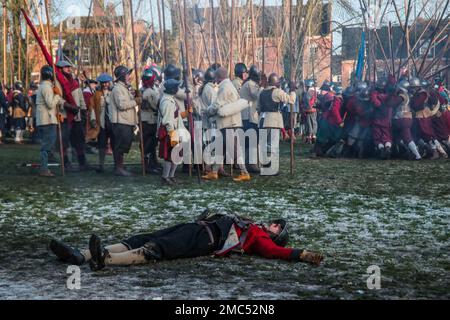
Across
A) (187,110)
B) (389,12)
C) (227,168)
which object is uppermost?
(389,12)

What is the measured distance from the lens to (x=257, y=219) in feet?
27.2

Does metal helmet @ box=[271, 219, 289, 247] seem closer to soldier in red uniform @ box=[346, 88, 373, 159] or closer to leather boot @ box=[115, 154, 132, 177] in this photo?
leather boot @ box=[115, 154, 132, 177]

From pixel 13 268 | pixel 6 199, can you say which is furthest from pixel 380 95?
pixel 13 268

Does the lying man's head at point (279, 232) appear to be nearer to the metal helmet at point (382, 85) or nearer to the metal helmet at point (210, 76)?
the metal helmet at point (210, 76)

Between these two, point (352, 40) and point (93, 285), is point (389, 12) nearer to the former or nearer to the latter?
point (93, 285)

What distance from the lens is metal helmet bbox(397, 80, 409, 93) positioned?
15781mm

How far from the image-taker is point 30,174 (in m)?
13.0

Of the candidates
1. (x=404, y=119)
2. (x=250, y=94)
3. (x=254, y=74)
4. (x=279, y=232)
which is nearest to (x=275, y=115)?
(x=250, y=94)

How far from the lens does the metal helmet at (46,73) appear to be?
12141 mm

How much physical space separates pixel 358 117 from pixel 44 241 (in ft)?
33.7

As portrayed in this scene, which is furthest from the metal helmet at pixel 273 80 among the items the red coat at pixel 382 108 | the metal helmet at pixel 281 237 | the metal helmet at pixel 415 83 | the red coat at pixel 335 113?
the metal helmet at pixel 281 237

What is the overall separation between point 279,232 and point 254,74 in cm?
710

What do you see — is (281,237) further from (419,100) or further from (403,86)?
(403,86)

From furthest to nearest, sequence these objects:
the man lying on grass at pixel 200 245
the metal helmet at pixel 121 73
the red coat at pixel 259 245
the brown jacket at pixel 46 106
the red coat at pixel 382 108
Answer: the red coat at pixel 382 108 → the metal helmet at pixel 121 73 → the brown jacket at pixel 46 106 → the red coat at pixel 259 245 → the man lying on grass at pixel 200 245
